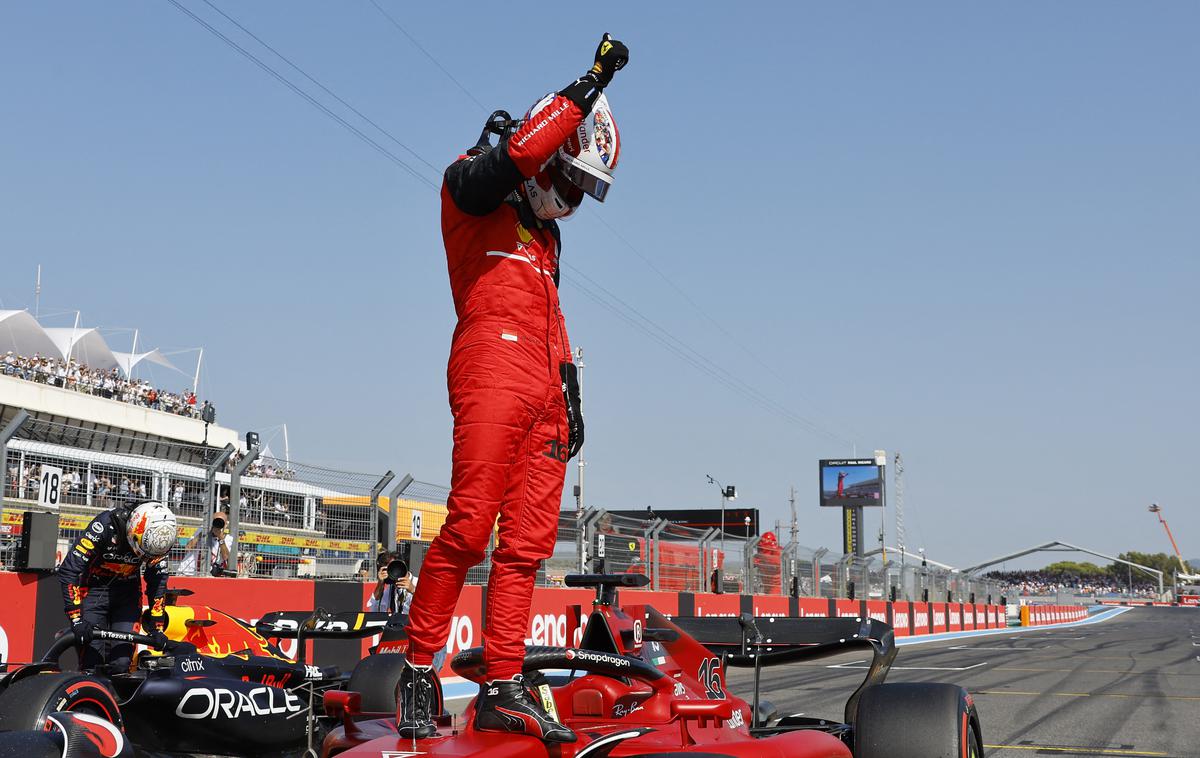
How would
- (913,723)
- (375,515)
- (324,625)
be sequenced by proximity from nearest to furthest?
1. (913,723)
2. (324,625)
3. (375,515)

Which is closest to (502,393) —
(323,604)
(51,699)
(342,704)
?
(342,704)

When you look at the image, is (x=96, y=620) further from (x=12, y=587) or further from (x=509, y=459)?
(x=509, y=459)

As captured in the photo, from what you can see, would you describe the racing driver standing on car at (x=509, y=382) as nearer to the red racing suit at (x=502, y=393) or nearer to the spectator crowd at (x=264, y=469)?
the red racing suit at (x=502, y=393)

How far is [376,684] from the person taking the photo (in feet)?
18.4

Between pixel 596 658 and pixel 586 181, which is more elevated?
pixel 586 181

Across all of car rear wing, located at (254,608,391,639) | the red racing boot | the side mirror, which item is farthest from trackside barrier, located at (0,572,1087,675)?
car rear wing, located at (254,608,391,639)

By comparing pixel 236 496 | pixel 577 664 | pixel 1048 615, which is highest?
pixel 236 496

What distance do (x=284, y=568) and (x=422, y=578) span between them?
8358mm

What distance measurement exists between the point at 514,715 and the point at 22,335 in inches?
2431

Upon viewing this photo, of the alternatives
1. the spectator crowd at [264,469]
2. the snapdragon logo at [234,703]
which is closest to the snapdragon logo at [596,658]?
the snapdragon logo at [234,703]

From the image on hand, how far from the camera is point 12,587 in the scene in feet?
28.3

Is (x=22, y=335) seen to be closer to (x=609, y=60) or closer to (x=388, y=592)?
(x=388, y=592)

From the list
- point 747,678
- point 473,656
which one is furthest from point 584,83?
point 747,678

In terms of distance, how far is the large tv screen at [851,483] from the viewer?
281 ft
